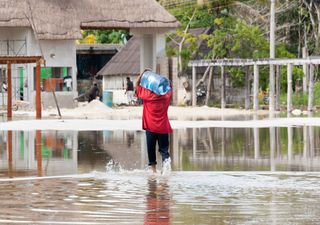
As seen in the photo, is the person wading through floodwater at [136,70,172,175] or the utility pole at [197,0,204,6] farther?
the utility pole at [197,0,204,6]

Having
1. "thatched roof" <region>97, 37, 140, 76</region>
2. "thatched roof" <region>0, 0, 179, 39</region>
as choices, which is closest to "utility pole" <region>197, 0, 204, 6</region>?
"thatched roof" <region>0, 0, 179, 39</region>

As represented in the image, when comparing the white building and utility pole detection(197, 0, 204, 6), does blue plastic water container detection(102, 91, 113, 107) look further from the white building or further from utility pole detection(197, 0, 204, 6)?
utility pole detection(197, 0, 204, 6)

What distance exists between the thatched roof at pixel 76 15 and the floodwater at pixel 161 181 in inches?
932

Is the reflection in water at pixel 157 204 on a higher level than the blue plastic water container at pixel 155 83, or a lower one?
lower

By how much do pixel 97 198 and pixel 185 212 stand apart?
1.78m

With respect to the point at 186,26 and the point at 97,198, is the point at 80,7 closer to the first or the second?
the point at 186,26

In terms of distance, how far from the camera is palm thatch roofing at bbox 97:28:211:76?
65.2m

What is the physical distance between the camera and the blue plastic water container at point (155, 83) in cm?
1714

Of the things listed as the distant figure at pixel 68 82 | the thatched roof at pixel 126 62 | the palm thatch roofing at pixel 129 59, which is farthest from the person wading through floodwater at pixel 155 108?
the thatched roof at pixel 126 62

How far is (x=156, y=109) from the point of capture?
56.5 feet

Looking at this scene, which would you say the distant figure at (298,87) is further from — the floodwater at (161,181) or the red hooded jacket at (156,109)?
the red hooded jacket at (156,109)

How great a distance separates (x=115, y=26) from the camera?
5275 centimetres

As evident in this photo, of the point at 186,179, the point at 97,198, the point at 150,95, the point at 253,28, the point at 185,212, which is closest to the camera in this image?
the point at 185,212

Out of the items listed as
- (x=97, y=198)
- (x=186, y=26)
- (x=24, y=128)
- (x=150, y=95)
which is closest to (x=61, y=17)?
(x=186, y=26)
